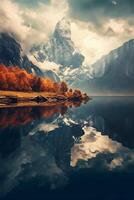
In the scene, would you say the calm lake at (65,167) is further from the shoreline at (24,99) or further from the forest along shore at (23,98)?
the forest along shore at (23,98)

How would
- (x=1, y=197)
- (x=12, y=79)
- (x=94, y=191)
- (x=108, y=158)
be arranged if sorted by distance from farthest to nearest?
(x=12, y=79) < (x=108, y=158) < (x=94, y=191) < (x=1, y=197)

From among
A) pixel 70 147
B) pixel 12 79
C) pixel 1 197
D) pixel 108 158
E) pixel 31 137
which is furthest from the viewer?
pixel 12 79

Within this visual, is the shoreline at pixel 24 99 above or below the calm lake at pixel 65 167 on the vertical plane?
below

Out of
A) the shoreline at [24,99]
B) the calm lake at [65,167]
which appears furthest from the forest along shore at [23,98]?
the calm lake at [65,167]

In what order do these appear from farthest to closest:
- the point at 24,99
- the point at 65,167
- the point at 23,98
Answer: the point at 24,99
the point at 23,98
the point at 65,167

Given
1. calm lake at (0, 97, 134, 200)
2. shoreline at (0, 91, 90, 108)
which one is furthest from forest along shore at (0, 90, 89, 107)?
calm lake at (0, 97, 134, 200)

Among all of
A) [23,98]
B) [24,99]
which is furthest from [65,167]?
[24,99]

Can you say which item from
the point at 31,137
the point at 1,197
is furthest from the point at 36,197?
the point at 31,137

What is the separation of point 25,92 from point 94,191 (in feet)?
471

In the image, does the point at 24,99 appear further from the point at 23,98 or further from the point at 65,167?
the point at 65,167

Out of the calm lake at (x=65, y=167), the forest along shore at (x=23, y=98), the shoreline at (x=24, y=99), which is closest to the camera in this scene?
the calm lake at (x=65, y=167)

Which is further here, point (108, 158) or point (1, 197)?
point (108, 158)

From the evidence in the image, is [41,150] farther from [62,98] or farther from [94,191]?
[62,98]

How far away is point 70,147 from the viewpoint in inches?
1316
